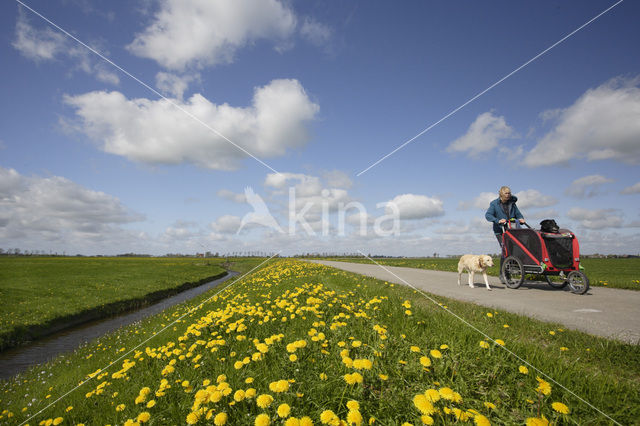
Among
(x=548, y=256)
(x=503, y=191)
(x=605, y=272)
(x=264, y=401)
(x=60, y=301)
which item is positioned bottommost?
Answer: (x=60, y=301)

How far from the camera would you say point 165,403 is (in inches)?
113

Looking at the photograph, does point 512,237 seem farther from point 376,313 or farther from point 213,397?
point 213,397

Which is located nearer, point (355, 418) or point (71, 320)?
point (355, 418)

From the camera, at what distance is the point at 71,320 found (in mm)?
15219

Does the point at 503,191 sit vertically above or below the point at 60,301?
above

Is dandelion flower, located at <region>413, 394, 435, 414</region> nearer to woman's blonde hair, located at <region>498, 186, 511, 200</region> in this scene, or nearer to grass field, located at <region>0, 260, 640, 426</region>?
grass field, located at <region>0, 260, 640, 426</region>

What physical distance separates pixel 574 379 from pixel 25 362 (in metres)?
15.4

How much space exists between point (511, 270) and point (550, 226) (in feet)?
5.53

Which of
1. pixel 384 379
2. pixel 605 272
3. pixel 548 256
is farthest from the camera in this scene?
pixel 605 272

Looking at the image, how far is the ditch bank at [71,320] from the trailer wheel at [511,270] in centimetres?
1924

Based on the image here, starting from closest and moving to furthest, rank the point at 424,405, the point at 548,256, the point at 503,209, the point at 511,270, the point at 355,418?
the point at 355,418
the point at 424,405
the point at 548,256
the point at 511,270
the point at 503,209

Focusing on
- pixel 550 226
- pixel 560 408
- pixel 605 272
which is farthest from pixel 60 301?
pixel 605 272

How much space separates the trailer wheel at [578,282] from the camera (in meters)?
7.06

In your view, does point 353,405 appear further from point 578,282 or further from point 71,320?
point 71,320
